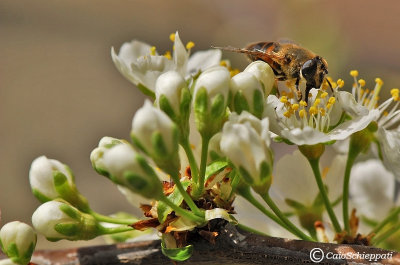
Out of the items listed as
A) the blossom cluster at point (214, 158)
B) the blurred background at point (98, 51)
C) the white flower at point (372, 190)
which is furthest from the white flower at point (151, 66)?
the blurred background at point (98, 51)

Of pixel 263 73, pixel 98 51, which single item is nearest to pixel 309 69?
pixel 263 73

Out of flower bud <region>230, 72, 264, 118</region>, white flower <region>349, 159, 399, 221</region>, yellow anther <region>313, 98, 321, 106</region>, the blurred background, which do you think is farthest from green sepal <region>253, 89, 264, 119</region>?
the blurred background

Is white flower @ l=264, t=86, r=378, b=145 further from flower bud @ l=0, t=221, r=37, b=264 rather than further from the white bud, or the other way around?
flower bud @ l=0, t=221, r=37, b=264

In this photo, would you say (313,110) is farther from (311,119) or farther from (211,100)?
(211,100)

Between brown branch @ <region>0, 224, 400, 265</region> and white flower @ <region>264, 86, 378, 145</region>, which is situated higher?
white flower @ <region>264, 86, 378, 145</region>

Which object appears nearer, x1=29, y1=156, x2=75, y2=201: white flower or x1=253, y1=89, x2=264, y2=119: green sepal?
x1=253, y1=89, x2=264, y2=119: green sepal

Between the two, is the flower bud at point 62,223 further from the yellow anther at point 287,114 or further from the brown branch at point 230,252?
the yellow anther at point 287,114

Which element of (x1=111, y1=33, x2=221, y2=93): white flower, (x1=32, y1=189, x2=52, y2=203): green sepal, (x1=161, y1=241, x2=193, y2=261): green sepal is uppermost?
(x1=111, y1=33, x2=221, y2=93): white flower
